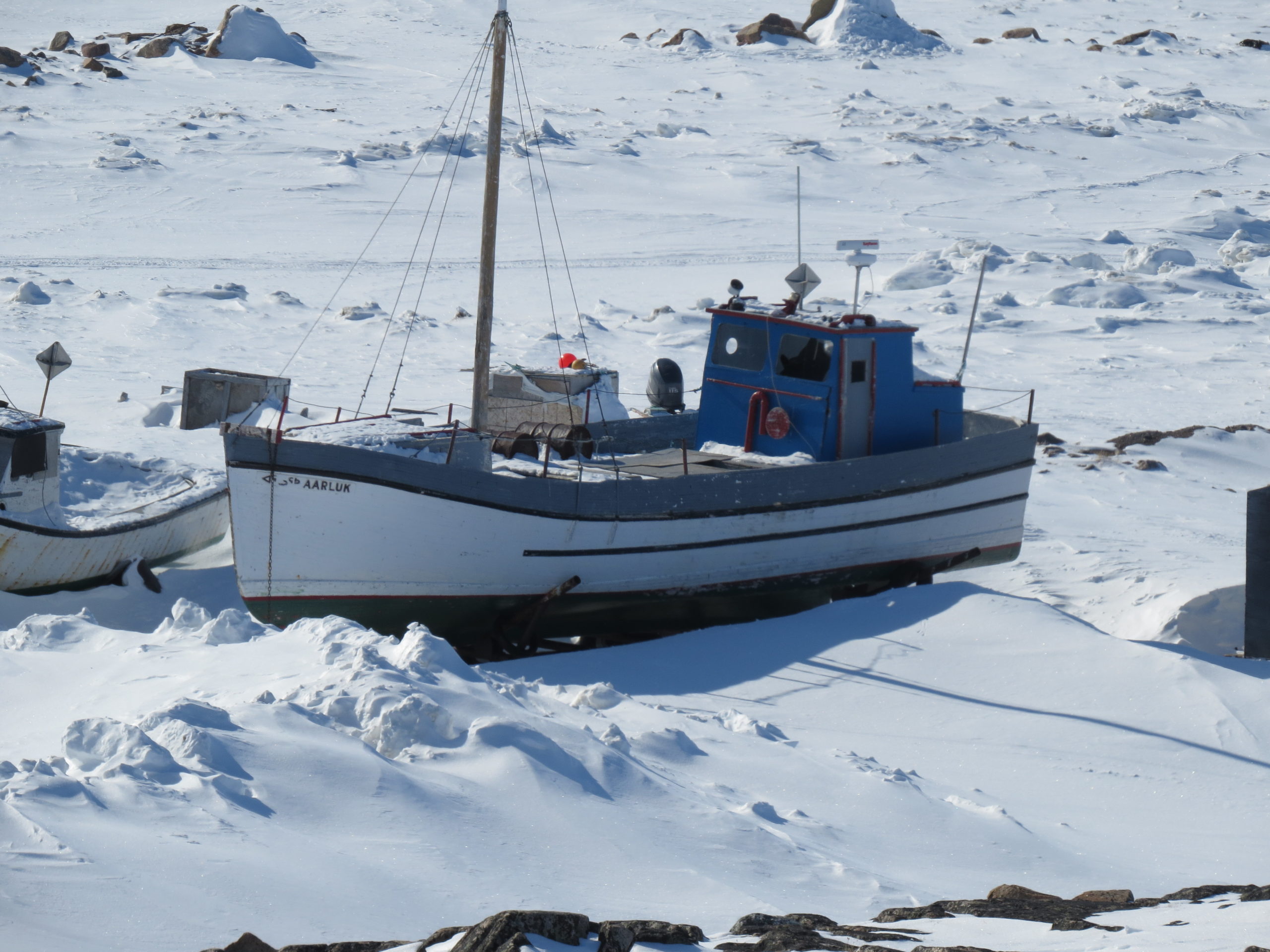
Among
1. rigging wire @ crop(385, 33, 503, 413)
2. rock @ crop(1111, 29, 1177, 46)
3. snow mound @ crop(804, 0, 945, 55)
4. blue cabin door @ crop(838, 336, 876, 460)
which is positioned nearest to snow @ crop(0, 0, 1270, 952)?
rigging wire @ crop(385, 33, 503, 413)

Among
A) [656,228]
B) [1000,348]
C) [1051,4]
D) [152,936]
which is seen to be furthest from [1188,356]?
[1051,4]

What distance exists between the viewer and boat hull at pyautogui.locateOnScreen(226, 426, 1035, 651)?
9.24m

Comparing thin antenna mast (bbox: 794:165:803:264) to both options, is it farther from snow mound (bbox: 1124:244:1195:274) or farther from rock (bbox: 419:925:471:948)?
rock (bbox: 419:925:471:948)

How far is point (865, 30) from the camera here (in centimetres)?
4978

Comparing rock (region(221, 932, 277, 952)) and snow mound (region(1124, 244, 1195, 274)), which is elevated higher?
snow mound (region(1124, 244, 1195, 274))

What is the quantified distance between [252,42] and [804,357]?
3651cm

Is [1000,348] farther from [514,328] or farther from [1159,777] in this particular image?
[1159,777]

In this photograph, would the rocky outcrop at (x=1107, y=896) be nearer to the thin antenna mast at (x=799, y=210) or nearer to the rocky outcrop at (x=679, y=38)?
the thin antenna mast at (x=799, y=210)

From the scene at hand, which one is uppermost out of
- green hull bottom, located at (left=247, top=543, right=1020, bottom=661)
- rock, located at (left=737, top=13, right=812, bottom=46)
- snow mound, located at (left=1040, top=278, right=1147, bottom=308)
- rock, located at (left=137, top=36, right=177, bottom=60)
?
rock, located at (left=737, top=13, right=812, bottom=46)

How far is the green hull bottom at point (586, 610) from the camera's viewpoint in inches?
375

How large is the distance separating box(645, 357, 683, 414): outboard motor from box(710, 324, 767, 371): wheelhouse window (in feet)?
4.01

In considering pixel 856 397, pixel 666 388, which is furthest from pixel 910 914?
pixel 666 388

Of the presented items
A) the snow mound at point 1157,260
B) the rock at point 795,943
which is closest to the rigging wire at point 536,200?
the rock at point 795,943

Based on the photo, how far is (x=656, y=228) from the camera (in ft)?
93.0
